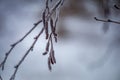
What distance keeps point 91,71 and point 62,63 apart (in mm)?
294

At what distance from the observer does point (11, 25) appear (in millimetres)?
3439

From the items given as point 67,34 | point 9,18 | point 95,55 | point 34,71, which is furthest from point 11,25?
point 95,55

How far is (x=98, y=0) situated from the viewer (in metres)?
3.48

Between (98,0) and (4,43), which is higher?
(98,0)

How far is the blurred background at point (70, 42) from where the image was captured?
2672 millimetres

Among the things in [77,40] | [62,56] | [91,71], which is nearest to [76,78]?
[91,71]

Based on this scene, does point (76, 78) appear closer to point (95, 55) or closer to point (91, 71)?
point (91, 71)

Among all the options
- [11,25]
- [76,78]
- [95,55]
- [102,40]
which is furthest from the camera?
[11,25]

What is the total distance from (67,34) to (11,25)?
71cm

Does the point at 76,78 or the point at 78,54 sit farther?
the point at 78,54

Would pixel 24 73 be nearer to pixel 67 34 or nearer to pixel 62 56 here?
pixel 62 56

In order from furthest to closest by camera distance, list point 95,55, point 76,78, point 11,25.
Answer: point 11,25
point 95,55
point 76,78

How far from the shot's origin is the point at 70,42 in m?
3.08

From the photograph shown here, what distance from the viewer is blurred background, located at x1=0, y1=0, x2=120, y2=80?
2672 mm
